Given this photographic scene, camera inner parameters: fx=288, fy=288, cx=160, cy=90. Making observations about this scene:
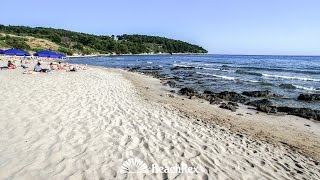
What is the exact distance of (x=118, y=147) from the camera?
714 cm

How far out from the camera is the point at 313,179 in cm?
632

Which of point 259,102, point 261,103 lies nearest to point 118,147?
point 261,103

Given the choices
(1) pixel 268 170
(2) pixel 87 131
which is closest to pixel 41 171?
(2) pixel 87 131

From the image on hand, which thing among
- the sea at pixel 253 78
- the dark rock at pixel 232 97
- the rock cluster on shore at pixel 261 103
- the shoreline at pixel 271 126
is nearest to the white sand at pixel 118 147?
the shoreline at pixel 271 126

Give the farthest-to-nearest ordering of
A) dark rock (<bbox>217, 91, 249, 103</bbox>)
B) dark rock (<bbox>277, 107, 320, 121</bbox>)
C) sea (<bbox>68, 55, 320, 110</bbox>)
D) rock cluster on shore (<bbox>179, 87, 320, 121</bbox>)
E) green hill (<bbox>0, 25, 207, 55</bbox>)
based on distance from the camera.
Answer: green hill (<bbox>0, 25, 207, 55</bbox>)
sea (<bbox>68, 55, 320, 110</bbox>)
dark rock (<bbox>217, 91, 249, 103</bbox>)
rock cluster on shore (<bbox>179, 87, 320, 121</bbox>)
dark rock (<bbox>277, 107, 320, 121</bbox>)
